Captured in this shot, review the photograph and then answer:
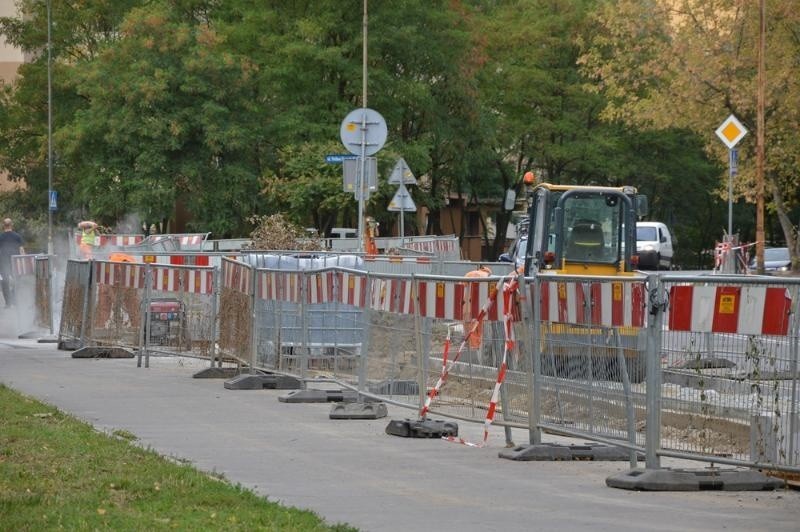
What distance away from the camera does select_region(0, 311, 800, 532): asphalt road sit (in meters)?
9.12

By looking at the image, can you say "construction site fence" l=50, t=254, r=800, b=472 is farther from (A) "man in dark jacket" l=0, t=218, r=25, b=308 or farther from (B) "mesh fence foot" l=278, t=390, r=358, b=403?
(A) "man in dark jacket" l=0, t=218, r=25, b=308

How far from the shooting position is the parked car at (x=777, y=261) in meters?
50.9

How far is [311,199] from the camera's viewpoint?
48.0 meters

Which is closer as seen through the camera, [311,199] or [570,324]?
[570,324]

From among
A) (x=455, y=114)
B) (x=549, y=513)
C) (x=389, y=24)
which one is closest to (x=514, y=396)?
(x=549, y=513)

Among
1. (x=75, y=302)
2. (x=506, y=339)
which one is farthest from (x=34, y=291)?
(x=506, y=339)

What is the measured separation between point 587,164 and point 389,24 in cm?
1389

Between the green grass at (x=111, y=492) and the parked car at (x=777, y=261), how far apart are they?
4072 centimetres

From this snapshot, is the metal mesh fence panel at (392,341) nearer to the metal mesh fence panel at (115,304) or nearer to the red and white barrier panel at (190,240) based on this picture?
the metal mesh fence panel at (115,304)

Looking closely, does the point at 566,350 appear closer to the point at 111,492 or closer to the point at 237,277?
the point at 111,492

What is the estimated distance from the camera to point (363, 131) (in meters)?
25.9

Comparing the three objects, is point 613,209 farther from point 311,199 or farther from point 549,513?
point 311,199

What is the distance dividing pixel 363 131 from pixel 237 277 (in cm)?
807

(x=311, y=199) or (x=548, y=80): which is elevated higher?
(x=548, y=80)
